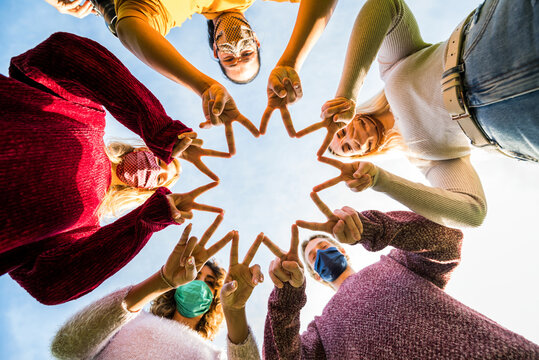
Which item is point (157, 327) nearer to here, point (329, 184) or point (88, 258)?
point (88, 258)

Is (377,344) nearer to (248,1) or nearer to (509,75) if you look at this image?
(509,75)

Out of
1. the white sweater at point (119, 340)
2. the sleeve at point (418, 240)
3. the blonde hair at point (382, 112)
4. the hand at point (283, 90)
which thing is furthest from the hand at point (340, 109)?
the white sweater at point (119, 340)

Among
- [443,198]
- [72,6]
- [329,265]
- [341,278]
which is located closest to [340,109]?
[443,198]

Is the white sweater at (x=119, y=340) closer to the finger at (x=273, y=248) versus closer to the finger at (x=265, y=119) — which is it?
the finger at (x=273, y=248)

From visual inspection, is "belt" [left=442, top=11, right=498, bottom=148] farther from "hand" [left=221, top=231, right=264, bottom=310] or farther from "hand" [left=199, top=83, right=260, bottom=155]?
"hand" [left=221, top=231, right=264, bottom=310]

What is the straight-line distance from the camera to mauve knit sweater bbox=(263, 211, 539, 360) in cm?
102

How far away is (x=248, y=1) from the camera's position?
169cm

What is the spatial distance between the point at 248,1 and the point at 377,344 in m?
2.11

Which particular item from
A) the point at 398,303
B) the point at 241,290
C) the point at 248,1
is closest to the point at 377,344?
the point at 398,303

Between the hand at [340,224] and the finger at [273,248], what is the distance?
0.54 ft

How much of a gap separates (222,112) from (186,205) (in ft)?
1.43

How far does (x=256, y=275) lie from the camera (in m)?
1.20

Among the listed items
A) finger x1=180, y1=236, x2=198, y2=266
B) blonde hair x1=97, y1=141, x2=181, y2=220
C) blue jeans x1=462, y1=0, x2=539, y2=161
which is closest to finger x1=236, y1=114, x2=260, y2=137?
finger x1=180, y1=236, x2=198, y2=266

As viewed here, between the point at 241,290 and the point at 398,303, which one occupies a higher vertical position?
the point at 241,290
